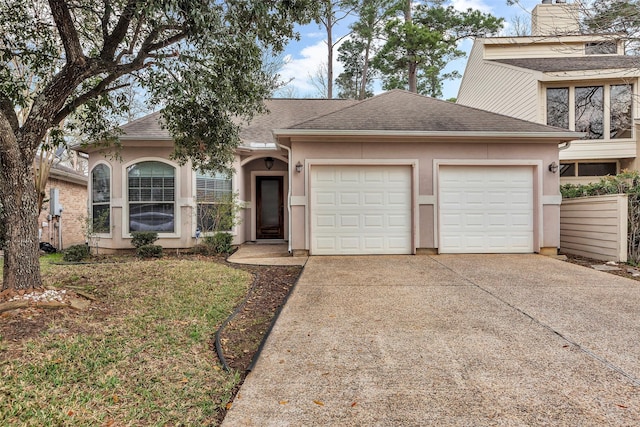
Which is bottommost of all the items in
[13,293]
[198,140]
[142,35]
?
[13,293]

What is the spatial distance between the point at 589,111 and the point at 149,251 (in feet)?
46.4

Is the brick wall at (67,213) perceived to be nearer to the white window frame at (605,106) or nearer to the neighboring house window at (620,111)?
the white window frame at (605,106)

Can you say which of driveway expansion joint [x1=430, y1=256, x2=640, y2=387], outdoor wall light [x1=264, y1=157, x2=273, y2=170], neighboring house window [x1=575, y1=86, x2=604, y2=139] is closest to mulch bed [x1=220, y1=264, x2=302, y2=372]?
driveway expansion joint [x1=430, y1=256, x2=640, y2=387]

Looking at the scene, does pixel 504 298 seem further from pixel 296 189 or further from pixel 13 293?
pixel 13 293

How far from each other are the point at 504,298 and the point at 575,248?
213 inches

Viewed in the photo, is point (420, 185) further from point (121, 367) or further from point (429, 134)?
point (121, 367)

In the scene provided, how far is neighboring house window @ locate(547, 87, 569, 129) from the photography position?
11492 mm

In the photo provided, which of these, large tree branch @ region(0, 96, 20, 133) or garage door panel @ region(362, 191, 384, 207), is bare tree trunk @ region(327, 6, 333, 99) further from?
large tree branch @ region(0, 96, 20, 133)

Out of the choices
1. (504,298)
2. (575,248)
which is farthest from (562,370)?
(575,248)

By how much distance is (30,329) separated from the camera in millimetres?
3070

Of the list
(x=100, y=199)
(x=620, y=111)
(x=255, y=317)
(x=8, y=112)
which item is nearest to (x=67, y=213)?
(x=100, y=199)

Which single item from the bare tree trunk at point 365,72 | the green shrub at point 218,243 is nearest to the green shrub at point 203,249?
the green shrub at point 218,243

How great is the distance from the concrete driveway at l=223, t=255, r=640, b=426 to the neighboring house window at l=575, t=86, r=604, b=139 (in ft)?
29.1

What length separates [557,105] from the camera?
11.5m
